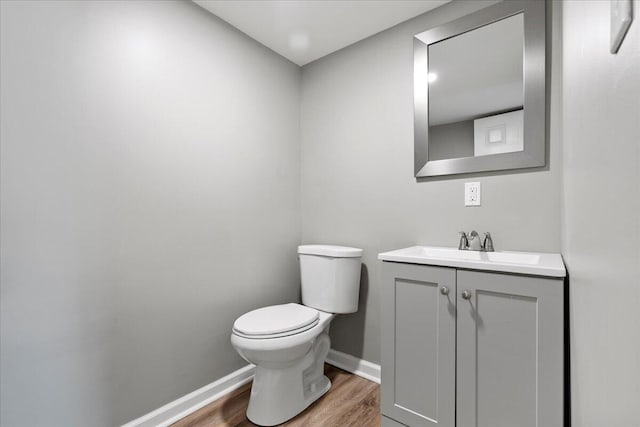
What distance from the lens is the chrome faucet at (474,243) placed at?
4.91 feet

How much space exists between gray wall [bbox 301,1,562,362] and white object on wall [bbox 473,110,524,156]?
5.0 inches

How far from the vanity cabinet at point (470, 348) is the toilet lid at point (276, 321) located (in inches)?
16.5

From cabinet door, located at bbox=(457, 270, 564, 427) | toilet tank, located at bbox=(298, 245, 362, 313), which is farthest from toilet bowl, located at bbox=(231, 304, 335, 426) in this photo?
cabinet door, located at bbox=(457, 270, 564, 427)

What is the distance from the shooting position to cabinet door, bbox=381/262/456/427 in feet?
4.05

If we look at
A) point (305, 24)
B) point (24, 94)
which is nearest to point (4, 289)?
point (24, 94)

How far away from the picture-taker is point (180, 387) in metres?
1.55

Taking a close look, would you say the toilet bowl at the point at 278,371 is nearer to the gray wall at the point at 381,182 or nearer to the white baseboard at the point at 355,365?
the white baseboard at the point at 355,365

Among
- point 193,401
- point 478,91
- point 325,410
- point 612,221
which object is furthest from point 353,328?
point 612,221

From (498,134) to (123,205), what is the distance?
183 centimetres

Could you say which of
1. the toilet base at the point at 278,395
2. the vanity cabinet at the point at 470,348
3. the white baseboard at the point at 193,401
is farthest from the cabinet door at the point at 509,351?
the white baseboard at the point at 193,401

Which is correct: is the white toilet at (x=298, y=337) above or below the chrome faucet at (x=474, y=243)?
below

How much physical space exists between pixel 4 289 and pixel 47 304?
0.14m

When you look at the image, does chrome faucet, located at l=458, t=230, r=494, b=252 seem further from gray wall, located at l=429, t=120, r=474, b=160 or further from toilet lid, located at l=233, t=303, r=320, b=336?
toilet lid, located at l=233, t=303, r=320, b=336

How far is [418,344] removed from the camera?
132cm
